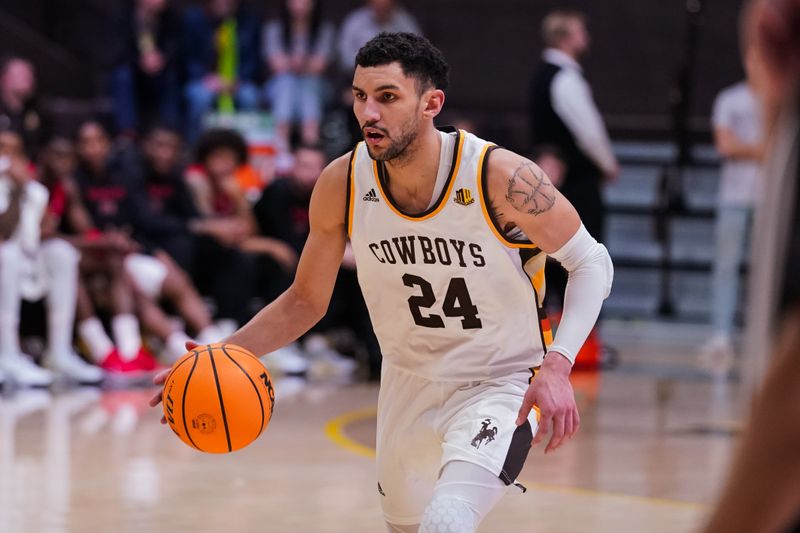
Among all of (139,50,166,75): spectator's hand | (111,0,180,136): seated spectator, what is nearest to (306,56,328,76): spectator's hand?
(111,0,180,136): seated spectator

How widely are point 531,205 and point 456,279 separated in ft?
1.01

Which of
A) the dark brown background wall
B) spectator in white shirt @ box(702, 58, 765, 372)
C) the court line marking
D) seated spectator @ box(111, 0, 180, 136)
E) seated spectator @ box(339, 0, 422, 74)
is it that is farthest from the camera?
the dark brown background wall

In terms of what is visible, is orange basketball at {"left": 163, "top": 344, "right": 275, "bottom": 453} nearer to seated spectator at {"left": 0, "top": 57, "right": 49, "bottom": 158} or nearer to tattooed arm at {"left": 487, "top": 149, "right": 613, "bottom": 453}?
tattooed arm at {"left": 487, "top": 149, "right": 613, "bottom": 453}

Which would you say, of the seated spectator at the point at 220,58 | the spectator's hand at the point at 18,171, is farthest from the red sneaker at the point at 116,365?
the seated spectator at the point at 220,58

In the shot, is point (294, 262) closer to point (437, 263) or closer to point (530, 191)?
point (437, 263)

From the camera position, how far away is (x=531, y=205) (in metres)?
3.71

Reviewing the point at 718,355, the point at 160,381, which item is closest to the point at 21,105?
the point at 718,355

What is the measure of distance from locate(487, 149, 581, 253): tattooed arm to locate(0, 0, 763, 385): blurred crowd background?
5140 millimetres

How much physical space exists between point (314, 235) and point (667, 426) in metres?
4.45

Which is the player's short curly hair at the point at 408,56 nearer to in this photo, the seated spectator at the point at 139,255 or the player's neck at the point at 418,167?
the player's neck at the point at 418,167

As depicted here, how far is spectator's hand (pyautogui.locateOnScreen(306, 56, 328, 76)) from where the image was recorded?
12.8 m

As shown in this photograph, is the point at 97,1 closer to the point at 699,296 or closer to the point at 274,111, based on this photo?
the point at 274,111

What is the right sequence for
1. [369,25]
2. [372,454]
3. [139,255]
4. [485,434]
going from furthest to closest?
[369,25]
[139,255]
[372,454]
[485,434]

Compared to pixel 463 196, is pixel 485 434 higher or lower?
lower
